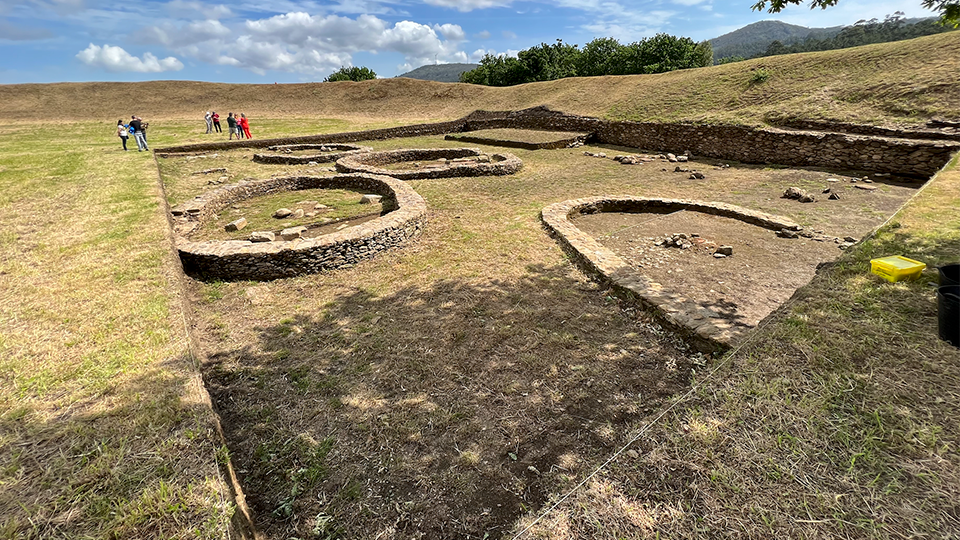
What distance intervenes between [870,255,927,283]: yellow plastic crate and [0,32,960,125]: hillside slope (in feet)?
46.4

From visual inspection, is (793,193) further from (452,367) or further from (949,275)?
(452,367)

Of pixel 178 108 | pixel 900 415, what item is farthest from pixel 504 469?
pixel 178 108

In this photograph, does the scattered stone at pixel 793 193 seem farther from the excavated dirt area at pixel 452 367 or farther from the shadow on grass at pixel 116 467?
the shadow on grass at pixel 116 467

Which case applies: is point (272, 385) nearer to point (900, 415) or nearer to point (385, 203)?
point (900, 415)

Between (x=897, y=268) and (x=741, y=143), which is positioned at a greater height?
(x=741, y=143)

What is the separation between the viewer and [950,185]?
795 cm

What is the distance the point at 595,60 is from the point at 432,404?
65540 millimetres

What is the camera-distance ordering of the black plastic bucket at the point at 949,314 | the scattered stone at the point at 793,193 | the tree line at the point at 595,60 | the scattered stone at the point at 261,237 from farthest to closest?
the tree line at the point at 595,60, the scattered stone at the point at 793,193, the scattered stone at the point at 261,237, the black plastic bucket at the point at 949,314

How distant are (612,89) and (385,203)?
21192 millimetres

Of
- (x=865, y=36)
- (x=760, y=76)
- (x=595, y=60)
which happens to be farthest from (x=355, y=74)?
(x=865, y=36)

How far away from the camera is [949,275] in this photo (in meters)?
3.69

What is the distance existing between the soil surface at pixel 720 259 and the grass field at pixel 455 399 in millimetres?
1104

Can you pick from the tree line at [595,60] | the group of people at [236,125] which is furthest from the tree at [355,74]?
the group of people at [236,125]

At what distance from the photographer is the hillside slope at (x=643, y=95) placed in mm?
15078
